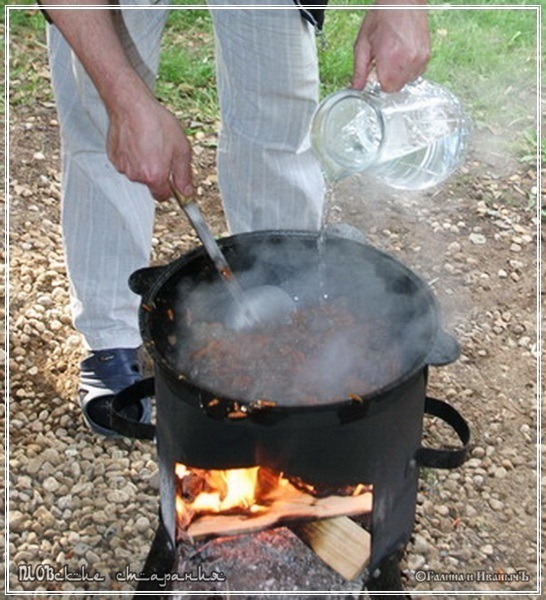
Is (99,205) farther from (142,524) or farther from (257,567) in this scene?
(257,567)

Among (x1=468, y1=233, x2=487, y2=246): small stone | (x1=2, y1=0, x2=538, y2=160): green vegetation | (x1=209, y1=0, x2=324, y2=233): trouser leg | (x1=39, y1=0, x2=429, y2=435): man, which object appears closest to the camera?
(x1=39, y1=0, x2=429, y2=435): man

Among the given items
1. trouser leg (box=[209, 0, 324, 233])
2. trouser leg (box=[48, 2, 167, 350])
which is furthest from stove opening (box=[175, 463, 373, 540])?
trouser leg (box=[209, 0, 324, 233])

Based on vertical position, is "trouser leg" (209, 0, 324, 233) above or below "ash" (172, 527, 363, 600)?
above

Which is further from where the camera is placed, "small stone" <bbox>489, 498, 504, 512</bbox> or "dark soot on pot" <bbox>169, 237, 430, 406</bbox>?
"small stone" <bbox>489, 498, 504, 512</bbox>

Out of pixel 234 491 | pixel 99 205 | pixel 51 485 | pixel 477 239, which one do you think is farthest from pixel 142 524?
pixel 477 239

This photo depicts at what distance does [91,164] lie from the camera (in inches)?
105

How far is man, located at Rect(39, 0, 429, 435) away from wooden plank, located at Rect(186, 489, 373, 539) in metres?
0.82

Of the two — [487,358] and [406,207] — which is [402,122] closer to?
[487,358]

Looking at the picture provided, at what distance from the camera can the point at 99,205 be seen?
2.71 meters

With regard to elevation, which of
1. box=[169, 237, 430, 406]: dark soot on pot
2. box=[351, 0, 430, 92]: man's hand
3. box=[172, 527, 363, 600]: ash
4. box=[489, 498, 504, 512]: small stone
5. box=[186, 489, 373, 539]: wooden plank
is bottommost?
box=[489, 498, 504, 512]: small stone

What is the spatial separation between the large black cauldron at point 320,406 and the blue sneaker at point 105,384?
0.59 meters

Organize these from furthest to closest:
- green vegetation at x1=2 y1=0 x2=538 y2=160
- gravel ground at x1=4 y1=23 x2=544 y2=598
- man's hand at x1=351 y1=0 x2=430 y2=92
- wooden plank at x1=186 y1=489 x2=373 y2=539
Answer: green vegetation at x1=2 y1=0 x2=538 y2=160 → gravel ground at x1=4 y1=23 x2=544 y2=598 → man's hand at x1=351 y1=0 x2=430 y2=92 → wooden plank at x1=186 y1=489 x2=373 y2=539

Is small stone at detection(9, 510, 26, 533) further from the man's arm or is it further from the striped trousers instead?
the man's arm

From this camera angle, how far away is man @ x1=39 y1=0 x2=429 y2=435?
2.40m
